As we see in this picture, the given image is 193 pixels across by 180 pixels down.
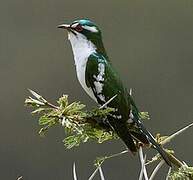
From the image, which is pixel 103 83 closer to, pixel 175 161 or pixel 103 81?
pixel 103 81

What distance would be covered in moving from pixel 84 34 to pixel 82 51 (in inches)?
1.4

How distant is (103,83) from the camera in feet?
1.98

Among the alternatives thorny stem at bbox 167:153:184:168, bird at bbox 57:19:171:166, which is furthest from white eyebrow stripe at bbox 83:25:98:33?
thorny stem at bbox 167:153:184:168

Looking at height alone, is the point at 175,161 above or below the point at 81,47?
below

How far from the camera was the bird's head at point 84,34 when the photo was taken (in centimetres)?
60

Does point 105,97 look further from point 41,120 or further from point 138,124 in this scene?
point 41,120

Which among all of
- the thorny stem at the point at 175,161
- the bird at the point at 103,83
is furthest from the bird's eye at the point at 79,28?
the thorny stem at the point at 175,161

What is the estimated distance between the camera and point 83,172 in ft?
5.91

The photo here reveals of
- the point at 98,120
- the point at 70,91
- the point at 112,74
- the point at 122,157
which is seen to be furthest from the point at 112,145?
the point at 98,120

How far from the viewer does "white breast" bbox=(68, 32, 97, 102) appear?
2.03ft

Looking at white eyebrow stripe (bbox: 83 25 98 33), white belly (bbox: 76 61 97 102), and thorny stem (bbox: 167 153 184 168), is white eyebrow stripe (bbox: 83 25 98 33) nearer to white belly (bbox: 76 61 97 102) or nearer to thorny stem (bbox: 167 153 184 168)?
white belly (bbox: 76 61 97 102)

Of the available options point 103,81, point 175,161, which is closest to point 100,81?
point 103,81

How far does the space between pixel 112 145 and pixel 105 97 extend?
123 centimetres

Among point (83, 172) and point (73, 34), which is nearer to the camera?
point (73, 34)
